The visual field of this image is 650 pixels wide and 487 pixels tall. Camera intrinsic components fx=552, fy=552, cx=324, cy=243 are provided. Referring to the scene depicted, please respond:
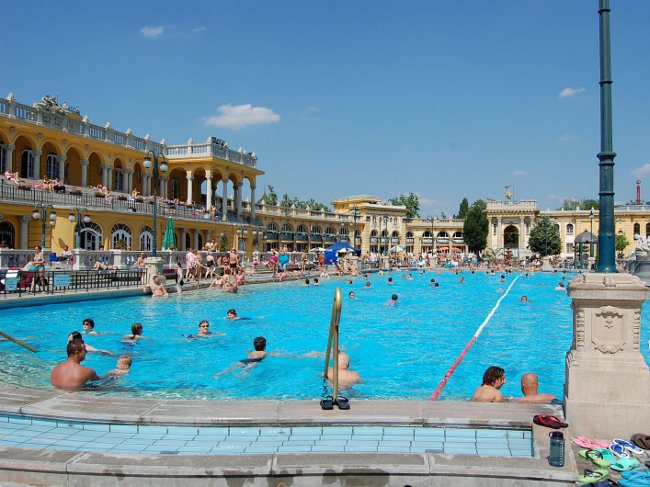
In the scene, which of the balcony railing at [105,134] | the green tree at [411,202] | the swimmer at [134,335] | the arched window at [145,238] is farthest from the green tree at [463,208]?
the swimmer at [134,335]

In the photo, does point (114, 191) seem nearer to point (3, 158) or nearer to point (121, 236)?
point (121, 236)

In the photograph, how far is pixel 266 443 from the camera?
4781 mm

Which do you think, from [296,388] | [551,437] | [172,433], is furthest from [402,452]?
[296,388]

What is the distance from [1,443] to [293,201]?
9463 cm

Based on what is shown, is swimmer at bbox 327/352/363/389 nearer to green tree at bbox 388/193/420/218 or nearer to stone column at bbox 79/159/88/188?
stone column at bbox 79/159/88/188

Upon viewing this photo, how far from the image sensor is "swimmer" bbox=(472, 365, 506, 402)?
6.95 m

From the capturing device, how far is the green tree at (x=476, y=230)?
86344mm

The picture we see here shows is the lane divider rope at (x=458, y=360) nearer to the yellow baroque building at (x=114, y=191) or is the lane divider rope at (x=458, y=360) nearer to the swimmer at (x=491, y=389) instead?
the swimmer at (x=491, y=389)

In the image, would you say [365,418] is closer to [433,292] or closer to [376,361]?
[376,361]

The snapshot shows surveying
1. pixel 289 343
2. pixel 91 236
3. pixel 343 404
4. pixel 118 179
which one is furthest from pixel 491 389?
pixel 118 179

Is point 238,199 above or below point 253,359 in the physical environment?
above

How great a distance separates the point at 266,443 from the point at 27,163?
33.8 metres

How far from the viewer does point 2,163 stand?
31312 millimetres

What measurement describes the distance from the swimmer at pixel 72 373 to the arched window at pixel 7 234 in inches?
964
